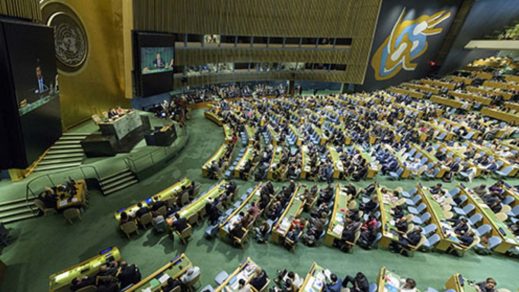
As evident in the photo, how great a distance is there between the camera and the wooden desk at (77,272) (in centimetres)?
566

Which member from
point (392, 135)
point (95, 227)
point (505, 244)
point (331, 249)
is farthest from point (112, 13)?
point (505, 244)

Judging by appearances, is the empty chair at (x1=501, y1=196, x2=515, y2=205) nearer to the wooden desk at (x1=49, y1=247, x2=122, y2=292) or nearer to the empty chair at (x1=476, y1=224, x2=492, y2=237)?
the empty chair at (x1=476, y1=224, x2=492, y2=237)

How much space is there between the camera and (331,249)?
25.4 feet

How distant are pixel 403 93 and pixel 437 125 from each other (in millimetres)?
10243

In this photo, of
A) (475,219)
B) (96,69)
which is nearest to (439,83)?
(475,219)

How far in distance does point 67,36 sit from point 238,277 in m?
14.5

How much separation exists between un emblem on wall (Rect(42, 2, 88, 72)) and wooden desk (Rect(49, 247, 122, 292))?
10.9 meters

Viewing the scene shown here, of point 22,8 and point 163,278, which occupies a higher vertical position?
point 22,8

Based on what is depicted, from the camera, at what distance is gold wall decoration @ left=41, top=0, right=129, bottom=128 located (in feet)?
42.6

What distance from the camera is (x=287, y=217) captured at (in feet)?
27.0

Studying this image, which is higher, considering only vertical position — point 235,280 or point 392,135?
point 392,135

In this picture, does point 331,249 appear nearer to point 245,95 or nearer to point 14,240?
point 14,240

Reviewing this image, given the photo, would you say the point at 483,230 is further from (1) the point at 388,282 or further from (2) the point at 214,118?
(2) the point at 214,118

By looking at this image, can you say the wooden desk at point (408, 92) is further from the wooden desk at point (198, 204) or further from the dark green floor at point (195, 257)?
the wooden desk at point (198, 204)
